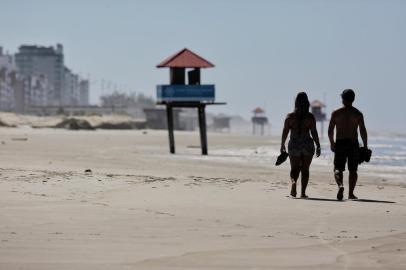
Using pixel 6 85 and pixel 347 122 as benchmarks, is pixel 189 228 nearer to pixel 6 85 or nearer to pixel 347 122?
pixel 347 122

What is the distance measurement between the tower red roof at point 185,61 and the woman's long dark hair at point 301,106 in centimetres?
1932

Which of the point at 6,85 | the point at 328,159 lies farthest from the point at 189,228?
the point at 6,85

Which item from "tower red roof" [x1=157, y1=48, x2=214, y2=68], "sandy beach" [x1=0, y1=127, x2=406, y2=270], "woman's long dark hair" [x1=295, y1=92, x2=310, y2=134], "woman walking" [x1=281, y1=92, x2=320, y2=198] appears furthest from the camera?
"tower red roof" [x1=157, y1=48, x2=214, y2=68]

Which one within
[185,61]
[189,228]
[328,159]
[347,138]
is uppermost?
[185,61]

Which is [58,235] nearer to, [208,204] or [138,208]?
[138,208]

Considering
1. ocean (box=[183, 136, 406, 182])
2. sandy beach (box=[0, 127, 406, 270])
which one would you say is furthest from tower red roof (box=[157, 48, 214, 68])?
sandy beach (box=[0, 127, 406, 270])

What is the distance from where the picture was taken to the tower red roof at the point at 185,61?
28609mm

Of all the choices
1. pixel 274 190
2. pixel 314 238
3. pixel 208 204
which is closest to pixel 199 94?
pixel 274 190

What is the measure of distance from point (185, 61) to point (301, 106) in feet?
64.4

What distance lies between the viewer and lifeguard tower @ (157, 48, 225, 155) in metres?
28.7

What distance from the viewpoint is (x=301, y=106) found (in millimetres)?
9398

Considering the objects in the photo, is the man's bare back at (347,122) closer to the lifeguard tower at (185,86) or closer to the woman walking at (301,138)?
the woman walking at (301,138)

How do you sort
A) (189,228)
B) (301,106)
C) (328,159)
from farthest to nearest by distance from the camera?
(328,159) < (301,106) < (189,228)

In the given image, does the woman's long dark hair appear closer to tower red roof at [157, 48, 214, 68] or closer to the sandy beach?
the sandy beach
